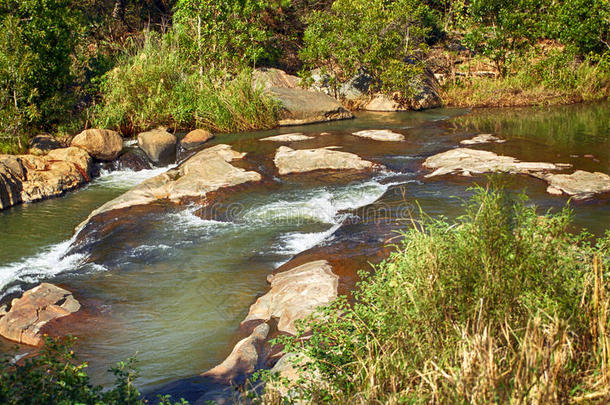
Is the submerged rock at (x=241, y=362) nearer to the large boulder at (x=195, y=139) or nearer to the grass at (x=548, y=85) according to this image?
Answer: the large boulder at (x=195, y=139)

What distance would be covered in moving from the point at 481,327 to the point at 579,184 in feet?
21.0

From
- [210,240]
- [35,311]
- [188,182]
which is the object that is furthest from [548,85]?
[35,311]

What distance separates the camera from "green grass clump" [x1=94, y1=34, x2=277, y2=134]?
1427 centimetres

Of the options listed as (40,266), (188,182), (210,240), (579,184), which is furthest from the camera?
(188,182)

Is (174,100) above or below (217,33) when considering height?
below

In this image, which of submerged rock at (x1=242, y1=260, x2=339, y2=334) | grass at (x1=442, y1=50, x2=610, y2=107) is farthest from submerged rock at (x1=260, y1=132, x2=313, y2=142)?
grass at (x1=442, y1=50, x2=610, y2=107)

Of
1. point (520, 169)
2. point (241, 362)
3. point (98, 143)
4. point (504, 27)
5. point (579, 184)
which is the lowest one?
point (241, 362)

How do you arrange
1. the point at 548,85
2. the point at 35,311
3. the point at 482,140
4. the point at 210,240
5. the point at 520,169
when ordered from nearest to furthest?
the point at 35,311 < the point at 210,240 < the point at 520,169 < the point at 482,140 < the point at 548,85

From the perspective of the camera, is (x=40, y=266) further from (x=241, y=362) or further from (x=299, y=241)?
(x=241, y=362)

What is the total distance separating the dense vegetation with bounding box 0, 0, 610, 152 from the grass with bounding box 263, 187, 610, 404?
10480mm

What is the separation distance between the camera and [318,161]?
35.0 feet

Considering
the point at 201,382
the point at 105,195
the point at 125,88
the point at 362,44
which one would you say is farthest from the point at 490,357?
the point at 362,44

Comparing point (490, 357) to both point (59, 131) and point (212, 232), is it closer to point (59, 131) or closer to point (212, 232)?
point (212, 232)

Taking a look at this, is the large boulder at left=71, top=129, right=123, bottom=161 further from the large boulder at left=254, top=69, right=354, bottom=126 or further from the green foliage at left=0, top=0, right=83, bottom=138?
the large boulder at left=254, top=69, right=354, bottom=126
